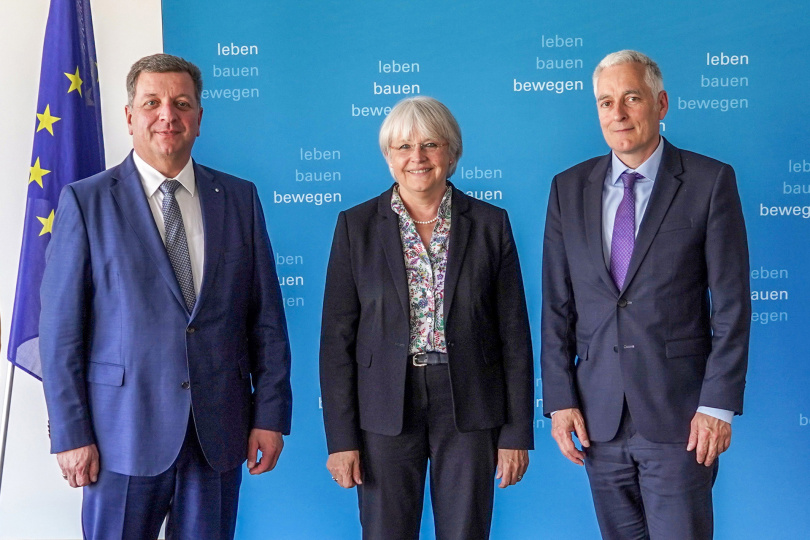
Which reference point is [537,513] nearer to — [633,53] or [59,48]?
[633,53]

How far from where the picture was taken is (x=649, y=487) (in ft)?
6.99

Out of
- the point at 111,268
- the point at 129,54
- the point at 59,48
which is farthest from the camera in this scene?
the point at 129,54

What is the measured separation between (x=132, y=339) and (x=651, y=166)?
1.49 m

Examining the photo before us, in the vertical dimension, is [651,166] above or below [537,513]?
above

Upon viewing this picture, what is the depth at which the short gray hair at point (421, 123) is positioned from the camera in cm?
213

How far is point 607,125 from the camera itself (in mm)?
2162

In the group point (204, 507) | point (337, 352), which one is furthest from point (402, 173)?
point (204, 507)

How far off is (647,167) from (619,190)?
100 mm

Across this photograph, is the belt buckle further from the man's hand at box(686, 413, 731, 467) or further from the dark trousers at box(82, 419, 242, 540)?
the man's hand at box(686, 413, 731, 467)

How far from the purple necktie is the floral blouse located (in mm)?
469

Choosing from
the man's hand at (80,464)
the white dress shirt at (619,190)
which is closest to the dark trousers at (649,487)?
the white dress shirt at (619,190)

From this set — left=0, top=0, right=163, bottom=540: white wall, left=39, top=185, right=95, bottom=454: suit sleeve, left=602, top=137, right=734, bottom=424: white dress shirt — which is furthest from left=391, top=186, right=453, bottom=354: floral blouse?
left=0, top=0, right=163, bottom=540: white wall

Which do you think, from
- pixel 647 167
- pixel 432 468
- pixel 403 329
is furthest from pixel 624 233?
pixel 432 468

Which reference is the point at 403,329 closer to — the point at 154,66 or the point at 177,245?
the point at 177,245
